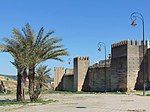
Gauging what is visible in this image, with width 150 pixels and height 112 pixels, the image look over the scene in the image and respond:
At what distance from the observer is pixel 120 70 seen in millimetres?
A: 52562

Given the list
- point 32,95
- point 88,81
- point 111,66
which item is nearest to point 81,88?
point 88,81

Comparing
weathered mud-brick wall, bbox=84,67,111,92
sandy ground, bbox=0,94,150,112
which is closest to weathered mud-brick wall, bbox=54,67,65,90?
weathered mud-brick wall, bbox=84,67,111,92

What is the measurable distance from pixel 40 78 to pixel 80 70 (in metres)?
37.5

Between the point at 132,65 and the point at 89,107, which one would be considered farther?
the point at 132,65

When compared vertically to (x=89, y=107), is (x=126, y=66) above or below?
above

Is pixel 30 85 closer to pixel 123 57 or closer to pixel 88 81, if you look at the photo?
pixel 123 57

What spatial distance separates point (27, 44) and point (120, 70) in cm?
2697

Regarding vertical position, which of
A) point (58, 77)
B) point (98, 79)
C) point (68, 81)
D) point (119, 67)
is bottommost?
point (68, 81)

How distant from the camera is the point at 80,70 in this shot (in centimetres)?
6719

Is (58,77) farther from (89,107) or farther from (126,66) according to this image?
(89,107)

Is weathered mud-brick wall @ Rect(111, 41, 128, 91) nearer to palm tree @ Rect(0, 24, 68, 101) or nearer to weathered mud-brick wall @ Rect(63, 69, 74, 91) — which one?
weathered mud-brick wall @ Rect(63, 69, 74, 91)

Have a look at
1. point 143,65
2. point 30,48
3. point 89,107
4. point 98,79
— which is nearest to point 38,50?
point 30,48

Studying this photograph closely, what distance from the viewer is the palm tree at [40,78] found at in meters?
28.1

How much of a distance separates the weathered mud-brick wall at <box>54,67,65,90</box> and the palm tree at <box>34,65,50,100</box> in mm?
46196
